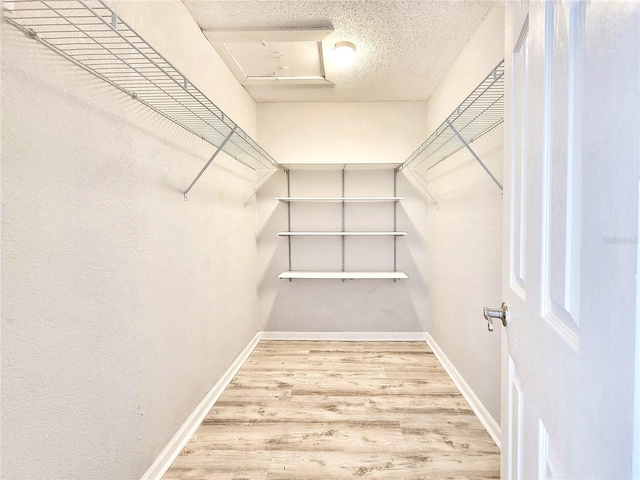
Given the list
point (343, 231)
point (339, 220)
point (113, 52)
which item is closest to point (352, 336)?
point (343, 231)

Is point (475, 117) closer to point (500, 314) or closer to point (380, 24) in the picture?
point (380, 24)

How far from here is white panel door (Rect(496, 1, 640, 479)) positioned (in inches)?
13.8

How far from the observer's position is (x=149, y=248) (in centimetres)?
142

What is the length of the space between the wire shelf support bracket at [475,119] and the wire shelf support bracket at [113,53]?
45.6 inches

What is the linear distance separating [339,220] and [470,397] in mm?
1797

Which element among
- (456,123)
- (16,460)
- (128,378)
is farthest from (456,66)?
(16,460)

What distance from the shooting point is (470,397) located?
2.06 meters

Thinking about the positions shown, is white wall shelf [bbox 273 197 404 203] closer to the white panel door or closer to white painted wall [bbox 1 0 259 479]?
white painted wall [bbox 1 0 259 479]

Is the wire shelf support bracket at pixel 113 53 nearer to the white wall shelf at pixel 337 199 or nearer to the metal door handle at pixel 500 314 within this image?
the white wall shelf at pixel 337 199

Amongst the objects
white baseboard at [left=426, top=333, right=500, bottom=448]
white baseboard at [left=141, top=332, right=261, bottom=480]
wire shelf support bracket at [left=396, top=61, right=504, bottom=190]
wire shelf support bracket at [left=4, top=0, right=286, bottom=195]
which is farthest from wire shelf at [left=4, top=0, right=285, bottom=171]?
white baseboard at [left=426, top=333, right=500, bottom=448]

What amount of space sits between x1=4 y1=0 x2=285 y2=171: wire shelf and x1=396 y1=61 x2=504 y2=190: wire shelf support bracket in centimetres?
117

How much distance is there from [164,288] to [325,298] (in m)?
1.87

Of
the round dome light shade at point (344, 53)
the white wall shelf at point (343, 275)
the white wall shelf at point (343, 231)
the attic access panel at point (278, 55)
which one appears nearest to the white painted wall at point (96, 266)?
the attic access panel at point (278, 55)

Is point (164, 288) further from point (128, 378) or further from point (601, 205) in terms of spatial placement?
point (601, 205)
